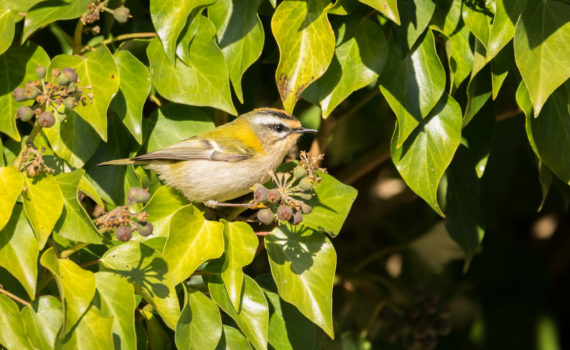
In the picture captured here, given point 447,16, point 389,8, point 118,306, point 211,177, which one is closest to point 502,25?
point 447,16

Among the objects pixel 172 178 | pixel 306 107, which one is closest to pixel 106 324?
pixel 172 178

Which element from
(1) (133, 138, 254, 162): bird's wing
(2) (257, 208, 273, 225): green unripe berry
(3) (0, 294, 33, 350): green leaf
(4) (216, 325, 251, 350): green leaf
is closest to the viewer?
(3) (0, 294, 33, 350): green leaf

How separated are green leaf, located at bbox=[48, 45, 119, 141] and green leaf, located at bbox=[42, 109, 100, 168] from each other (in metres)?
0.15

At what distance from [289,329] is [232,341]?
215 millimetres

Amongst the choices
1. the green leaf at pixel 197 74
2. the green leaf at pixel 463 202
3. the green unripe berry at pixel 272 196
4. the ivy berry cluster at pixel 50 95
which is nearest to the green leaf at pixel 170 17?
the green leaf at pixel 197 74

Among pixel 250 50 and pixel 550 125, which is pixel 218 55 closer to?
pixel 250 50

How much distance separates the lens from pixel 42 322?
219 cm

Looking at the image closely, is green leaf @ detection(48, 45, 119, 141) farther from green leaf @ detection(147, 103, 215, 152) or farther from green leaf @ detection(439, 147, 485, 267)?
green leaf @ detection(439, 147, 485, 267)

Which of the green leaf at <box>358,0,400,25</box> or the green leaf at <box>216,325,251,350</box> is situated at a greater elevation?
the green leaf at <box>358,0,400,25</box>

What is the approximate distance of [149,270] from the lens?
2.26 m

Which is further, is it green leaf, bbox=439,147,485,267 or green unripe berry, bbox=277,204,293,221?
green leaf, bbox=439,147,485,267

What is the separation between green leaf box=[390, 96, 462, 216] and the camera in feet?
8.22

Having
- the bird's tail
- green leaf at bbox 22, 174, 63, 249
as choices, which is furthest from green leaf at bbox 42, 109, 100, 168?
green leaf at bbox 22, 174, 63, 249

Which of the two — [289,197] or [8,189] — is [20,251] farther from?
[289,197]
